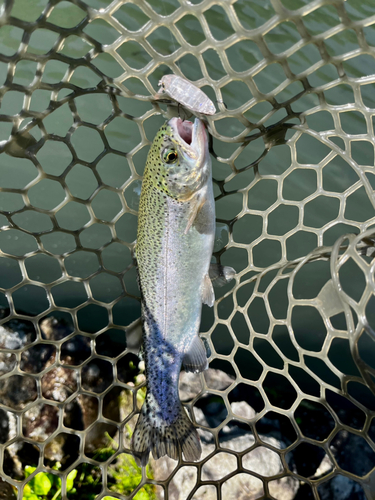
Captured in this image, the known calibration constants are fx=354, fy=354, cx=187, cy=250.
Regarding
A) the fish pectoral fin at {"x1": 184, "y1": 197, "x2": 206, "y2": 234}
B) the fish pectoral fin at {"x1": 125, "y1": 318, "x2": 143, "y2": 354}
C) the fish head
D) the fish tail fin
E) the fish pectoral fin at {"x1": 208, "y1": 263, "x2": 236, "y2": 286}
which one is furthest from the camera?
the fish pectoral fin at {"x1": 125, "y1": 318, "x2": 143, "y2": 354}

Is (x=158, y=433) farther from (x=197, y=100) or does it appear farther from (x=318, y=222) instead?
(x=318, y=222)

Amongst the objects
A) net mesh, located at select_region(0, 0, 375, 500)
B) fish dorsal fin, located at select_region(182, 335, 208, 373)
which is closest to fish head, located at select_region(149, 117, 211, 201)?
fish dorsal fin, located at select_region(182, 335, 208, 373)

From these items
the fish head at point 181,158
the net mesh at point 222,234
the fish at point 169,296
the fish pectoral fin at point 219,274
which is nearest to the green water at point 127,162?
the net mesh at point 222,234

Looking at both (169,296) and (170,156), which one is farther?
(169,296)

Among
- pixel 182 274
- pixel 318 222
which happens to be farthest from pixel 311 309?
pixel 182 274

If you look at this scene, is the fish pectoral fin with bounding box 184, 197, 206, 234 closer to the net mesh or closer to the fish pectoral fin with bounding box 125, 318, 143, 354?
the fish pectoral fin with bounding box 125, 318, 143, 354

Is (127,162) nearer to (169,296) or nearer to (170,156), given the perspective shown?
(170,156)

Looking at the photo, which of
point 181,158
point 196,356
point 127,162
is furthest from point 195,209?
point 127,162
